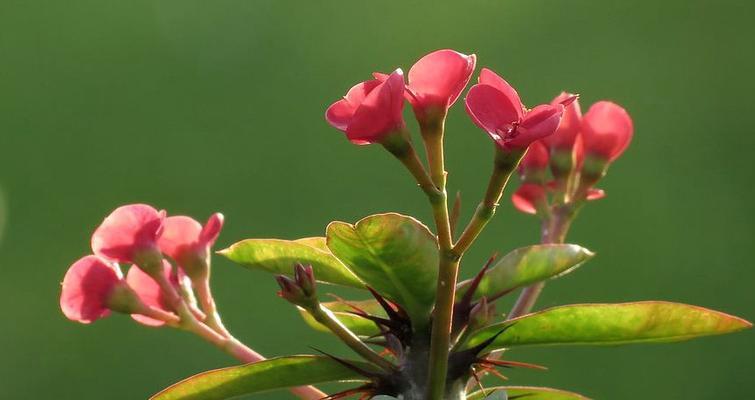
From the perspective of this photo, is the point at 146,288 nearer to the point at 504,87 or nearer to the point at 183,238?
the point at 183,238

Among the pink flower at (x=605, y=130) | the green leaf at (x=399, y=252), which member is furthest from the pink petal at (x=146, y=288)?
the pink flower at (x=605, y=130)

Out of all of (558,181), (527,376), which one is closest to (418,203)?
(527,376)

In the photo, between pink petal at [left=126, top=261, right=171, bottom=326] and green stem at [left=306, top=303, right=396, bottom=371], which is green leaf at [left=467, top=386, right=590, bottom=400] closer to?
green stem at [left=306, top=303, right=396, bottom=371]

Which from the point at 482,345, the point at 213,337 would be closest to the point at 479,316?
the point at 482,345

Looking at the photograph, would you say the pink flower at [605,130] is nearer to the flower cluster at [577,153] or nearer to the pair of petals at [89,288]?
the flower cluster at [577,153]

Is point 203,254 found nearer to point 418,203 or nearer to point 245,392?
point 245,392

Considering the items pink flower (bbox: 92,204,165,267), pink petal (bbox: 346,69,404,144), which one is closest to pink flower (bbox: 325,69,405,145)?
pink petal (bbox: 346,69,404,144)
